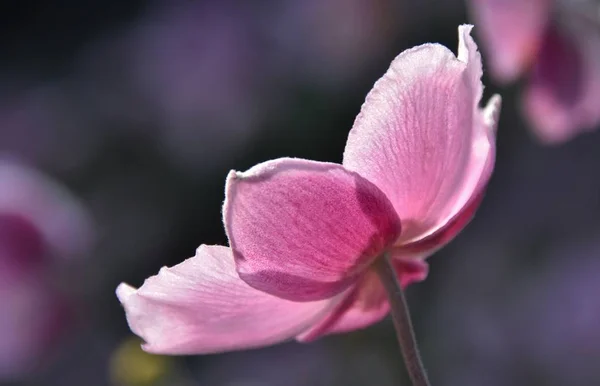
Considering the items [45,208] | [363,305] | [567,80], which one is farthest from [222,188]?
[363,305]

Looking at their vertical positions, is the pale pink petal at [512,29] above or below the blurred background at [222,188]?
above

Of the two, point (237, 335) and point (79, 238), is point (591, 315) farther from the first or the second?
point (237, 335)

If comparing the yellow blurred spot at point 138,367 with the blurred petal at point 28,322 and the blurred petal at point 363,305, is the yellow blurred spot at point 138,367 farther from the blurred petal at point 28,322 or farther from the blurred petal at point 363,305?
the blurred petal at point 363,305

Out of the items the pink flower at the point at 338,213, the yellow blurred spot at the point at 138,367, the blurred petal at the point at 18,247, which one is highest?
the pink flower at the point at 338,213

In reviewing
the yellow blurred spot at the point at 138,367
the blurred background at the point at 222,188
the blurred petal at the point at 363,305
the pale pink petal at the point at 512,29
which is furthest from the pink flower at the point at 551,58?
the blurred background at the point at 222,188

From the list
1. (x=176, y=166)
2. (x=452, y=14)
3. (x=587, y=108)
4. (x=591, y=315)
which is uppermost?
(x=587, y=108)

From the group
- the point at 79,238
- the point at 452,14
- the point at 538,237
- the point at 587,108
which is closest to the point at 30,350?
the point at 79,238
